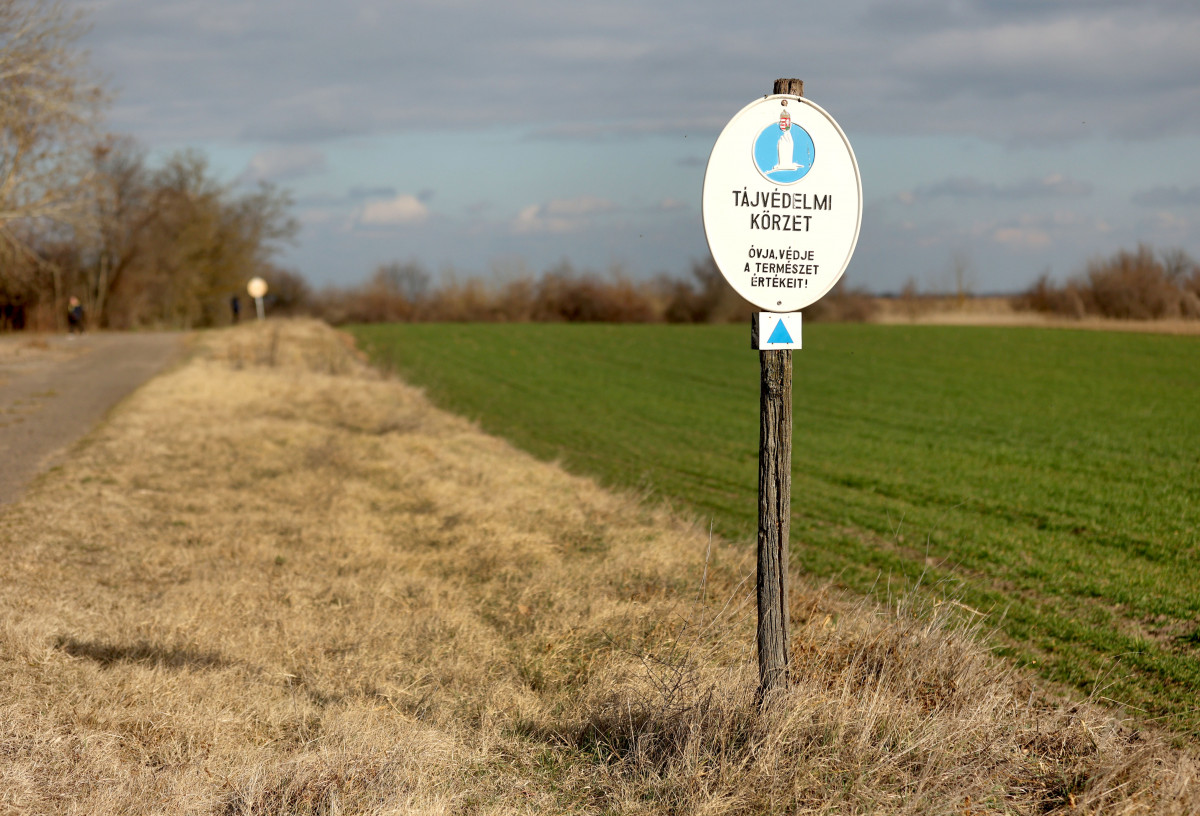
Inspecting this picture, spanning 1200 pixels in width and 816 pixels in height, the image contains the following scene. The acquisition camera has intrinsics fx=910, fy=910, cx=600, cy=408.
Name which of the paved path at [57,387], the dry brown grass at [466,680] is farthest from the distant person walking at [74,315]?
the dry brown grass at [466,680]

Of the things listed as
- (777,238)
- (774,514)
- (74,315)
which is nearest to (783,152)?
(777,238)

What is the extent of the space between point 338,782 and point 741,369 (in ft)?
99.1

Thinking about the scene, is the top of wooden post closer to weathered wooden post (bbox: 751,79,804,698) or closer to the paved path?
weathered wooden post (bbox: 751,79,804,698)

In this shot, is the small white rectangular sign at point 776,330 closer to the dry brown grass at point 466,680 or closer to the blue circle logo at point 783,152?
the blue circle logo at point 783,152

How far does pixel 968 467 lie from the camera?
1384cm

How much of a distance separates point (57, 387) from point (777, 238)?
58.7ft

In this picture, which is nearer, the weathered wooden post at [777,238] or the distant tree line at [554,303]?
the weathered wooden post at [777,238]

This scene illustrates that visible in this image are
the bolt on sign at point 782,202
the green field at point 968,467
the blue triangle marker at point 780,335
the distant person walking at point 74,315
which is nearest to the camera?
→ the bolt on sign at point 782,202

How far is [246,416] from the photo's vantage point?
1414cm

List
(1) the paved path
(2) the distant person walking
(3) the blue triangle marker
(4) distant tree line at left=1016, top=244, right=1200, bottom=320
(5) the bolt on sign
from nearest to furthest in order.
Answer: (5) the bolt on sign → (3) the blue triangle marker → (1) the paved path → (2) the distant person walking → (4) distant tree line at left=1016, top=244, right=1200, bottom=320

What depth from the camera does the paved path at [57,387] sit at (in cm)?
1080

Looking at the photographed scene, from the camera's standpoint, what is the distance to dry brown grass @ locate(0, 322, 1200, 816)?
333 cm

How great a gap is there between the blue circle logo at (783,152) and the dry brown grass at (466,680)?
2196mm

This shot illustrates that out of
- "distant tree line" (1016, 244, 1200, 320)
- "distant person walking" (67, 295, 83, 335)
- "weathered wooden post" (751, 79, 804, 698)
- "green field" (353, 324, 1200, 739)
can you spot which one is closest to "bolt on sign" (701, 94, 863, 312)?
"weathered wooden post" (751, 79, 804, 698)
